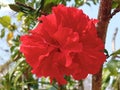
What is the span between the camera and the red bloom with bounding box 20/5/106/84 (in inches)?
25.5

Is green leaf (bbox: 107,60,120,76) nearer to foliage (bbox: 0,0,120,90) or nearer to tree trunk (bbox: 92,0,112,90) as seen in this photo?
foliage (bbox: 0,0,120,90)

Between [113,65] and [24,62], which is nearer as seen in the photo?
[113,65]

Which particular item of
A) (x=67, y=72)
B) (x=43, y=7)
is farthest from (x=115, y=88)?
(x=67, y=72)

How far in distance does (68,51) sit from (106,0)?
210 mm

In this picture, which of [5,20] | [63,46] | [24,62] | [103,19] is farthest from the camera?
[5,20]

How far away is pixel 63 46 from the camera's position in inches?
25.6

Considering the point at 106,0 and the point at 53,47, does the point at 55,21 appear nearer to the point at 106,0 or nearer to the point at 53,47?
the point at 53,47

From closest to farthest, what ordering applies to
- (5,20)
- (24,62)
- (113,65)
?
(113,65)
(24,62)
(5,20)

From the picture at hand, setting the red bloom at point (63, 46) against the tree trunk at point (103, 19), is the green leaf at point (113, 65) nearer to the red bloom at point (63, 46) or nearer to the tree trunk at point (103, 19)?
the tree trunk at point (103, 19)

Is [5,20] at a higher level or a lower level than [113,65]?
higher

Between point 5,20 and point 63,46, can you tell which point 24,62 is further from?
point 63,46

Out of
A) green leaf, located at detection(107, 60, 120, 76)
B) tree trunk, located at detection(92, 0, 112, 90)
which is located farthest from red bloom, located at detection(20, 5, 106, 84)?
green leaf, located at detection(107, 60, 120, 76)

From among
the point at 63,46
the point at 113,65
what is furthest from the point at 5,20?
the point at 63,46

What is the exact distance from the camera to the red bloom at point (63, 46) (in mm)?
647
